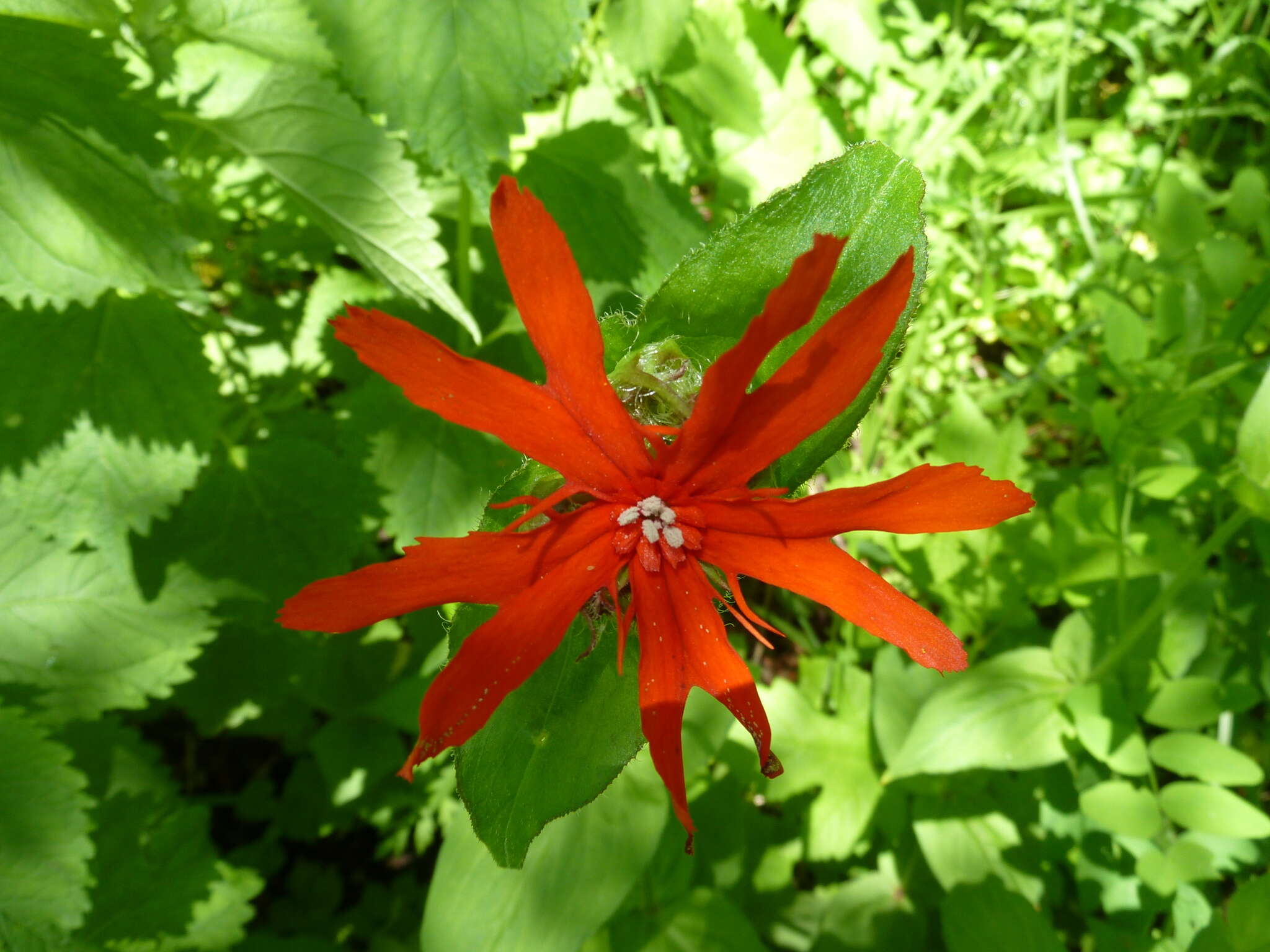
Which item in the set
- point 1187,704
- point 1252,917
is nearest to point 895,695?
point 1187,704

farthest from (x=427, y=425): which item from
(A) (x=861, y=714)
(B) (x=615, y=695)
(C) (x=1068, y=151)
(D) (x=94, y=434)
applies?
(C) (x=1068, y=151)

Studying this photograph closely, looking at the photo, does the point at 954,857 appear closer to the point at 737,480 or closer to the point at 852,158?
the point at 737,480

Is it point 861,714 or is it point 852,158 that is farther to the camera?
point 861,714

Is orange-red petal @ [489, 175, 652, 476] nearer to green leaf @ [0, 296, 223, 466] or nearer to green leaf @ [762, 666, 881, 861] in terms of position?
green leaf @ [0, 296, 223, 466]

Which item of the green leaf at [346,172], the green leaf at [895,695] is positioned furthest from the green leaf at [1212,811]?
the green leaf at [346,172]

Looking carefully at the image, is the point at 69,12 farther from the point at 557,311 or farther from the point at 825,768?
the point at 825,768

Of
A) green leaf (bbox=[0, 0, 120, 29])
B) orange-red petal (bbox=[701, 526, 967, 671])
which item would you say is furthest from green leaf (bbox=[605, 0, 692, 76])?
orange-red petal (bbox=[701, 526, 967, 671])
